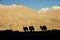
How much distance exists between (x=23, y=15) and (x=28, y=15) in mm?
4139

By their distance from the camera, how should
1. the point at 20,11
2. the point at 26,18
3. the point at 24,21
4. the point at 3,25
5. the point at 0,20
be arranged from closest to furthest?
the point at 3,25 → the point at 0,20 → the point at 24,21 → the point at 26,18 → the point at 20,11

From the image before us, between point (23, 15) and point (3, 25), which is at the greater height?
point (23, 15)

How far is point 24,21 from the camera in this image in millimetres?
119188

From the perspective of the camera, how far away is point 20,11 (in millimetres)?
145125

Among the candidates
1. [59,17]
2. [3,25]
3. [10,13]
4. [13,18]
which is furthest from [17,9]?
[3,25]

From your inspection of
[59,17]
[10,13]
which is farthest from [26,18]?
[59,17]

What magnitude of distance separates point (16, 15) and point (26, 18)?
31.2ft


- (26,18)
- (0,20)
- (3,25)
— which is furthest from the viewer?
(26,18)

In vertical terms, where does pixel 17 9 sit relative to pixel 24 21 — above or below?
above

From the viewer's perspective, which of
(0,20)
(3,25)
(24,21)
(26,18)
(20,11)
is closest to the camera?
(3,25)

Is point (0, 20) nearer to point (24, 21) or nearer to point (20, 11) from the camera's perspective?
point (24, 21)

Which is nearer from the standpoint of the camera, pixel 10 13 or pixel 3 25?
pixel 3 25

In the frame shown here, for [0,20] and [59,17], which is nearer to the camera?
[0,20]

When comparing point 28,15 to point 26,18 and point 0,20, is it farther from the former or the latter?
point 0,20
